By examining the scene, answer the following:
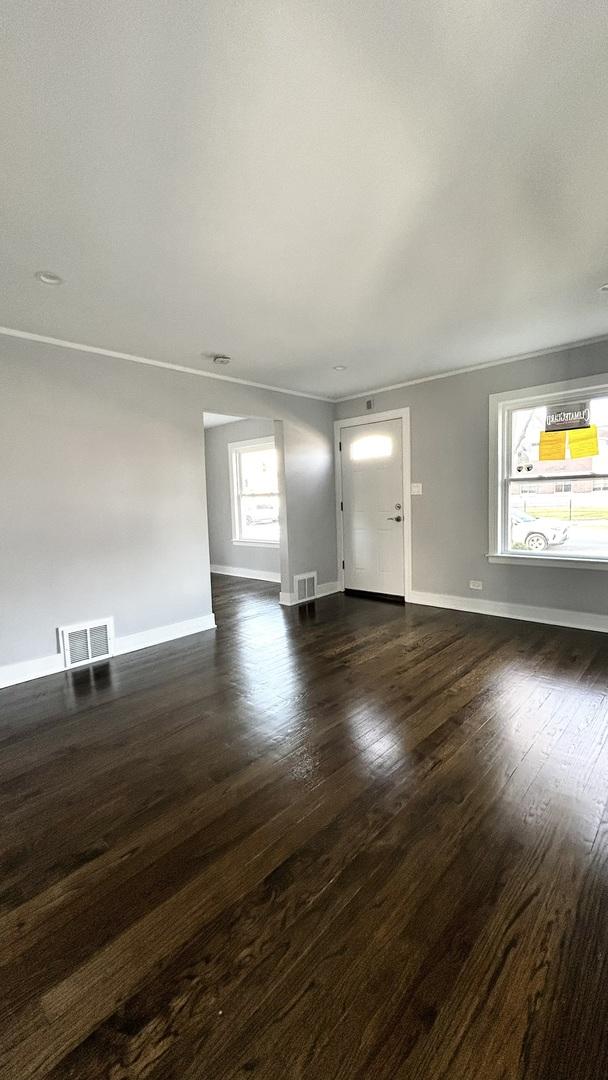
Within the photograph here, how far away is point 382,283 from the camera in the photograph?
2.70m

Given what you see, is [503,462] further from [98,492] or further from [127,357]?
[98,492]

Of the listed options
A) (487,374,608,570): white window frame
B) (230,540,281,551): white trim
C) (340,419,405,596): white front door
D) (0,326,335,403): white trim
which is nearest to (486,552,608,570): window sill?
(487,374,608,570): white window frame

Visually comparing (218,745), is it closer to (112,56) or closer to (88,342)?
(112,56)

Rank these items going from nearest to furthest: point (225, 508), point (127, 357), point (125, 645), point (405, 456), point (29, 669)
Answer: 1. point (29, 669)
2. point (127, 357)
3. point (125, 645)
4. point (405, 456)
5. point (225, 508)

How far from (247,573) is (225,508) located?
3.61 feet

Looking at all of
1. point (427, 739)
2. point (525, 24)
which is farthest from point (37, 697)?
point (525, 24)

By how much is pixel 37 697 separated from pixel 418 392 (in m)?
4.51

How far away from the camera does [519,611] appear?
451cm

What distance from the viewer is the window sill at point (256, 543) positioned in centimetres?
681

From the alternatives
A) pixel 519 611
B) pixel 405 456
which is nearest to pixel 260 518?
pixel 405 456

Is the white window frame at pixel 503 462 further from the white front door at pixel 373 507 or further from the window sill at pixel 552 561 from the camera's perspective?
the white front door at pixel 373 507

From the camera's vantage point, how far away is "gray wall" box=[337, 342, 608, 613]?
13.6 ft

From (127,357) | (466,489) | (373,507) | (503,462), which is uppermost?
(127,357)

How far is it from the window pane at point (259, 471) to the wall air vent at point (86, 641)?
3513 mm
